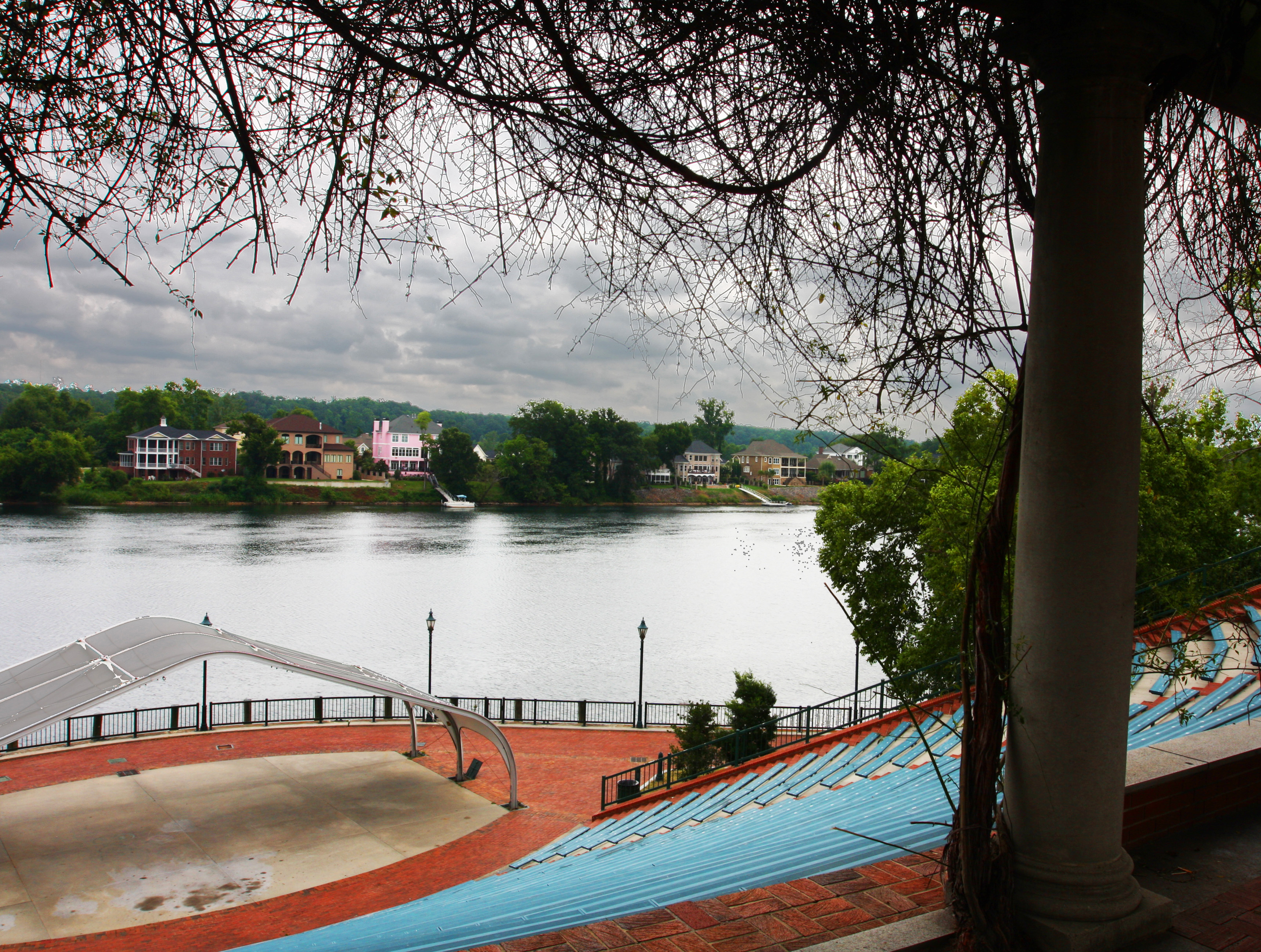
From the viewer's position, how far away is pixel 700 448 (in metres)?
136

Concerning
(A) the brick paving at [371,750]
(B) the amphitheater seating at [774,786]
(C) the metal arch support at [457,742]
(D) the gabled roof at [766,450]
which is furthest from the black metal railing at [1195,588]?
(D) the gabled roof at [766,450]

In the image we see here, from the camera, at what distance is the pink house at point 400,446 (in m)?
126

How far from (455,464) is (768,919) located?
102559 mm

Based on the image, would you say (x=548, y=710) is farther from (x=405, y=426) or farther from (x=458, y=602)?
(x=405, y=426)

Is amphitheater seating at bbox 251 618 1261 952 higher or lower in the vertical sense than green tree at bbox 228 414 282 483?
lower

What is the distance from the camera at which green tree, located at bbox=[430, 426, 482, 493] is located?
339ft

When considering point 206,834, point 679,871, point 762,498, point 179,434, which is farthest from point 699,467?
point 679,871

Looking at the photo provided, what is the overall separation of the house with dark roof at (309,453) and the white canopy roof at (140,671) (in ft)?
309

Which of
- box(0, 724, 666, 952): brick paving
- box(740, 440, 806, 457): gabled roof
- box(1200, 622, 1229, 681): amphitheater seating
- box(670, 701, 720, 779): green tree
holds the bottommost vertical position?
box(0, 724, 666, 952): brick paving

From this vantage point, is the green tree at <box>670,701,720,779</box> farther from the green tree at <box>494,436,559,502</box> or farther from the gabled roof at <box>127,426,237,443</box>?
the gabled roof at <box>127,426,237,443</box>

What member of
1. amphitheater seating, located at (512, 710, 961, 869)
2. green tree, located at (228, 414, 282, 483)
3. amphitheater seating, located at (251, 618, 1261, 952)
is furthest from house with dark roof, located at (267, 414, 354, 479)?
amphitheater seating, located at (251, 618, 1261, 952)

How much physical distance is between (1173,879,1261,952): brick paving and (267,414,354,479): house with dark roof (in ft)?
368

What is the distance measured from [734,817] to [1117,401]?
25.2 ft

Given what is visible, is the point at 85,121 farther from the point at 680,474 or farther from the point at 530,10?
the point at 680,474
